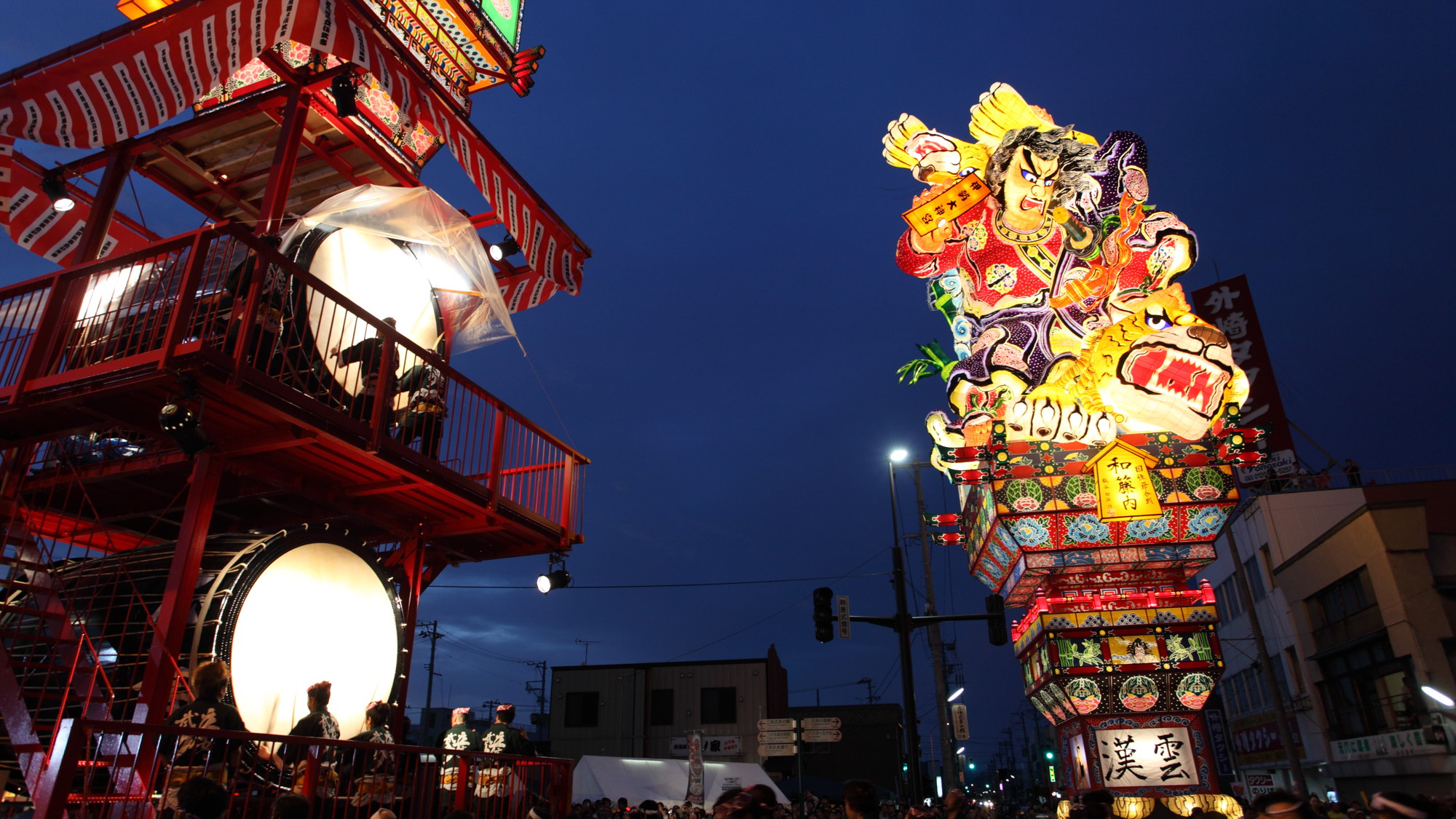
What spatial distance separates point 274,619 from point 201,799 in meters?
4.23

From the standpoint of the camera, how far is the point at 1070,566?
11.8 metres

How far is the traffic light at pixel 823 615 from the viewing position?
14.4m

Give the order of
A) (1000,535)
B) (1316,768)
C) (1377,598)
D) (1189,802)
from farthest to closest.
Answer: (1316,768) → (1377,598) → (1000,535) → (1189,802)

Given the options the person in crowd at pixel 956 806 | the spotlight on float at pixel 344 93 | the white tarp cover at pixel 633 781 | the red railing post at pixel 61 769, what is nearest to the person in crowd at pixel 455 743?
the red railing post at pixel 61 769

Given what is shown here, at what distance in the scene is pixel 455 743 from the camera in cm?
917

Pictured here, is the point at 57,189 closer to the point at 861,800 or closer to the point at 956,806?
the point at 861,800

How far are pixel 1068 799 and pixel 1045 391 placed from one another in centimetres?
542

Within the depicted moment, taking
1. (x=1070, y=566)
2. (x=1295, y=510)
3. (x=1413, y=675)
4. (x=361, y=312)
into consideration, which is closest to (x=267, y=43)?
(x=361, y=312)

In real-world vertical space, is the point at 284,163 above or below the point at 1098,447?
above

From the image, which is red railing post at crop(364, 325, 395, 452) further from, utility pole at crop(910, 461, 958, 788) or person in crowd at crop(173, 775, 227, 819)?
utility pole at crop(910, 461, 958, 788)

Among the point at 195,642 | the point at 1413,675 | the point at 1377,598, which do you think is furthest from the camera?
the point at 1377,598

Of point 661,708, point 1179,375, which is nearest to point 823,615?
point 1179,375

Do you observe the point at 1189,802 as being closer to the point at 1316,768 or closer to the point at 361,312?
the point at 361,312

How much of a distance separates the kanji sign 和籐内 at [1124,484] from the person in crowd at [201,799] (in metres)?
10.3
